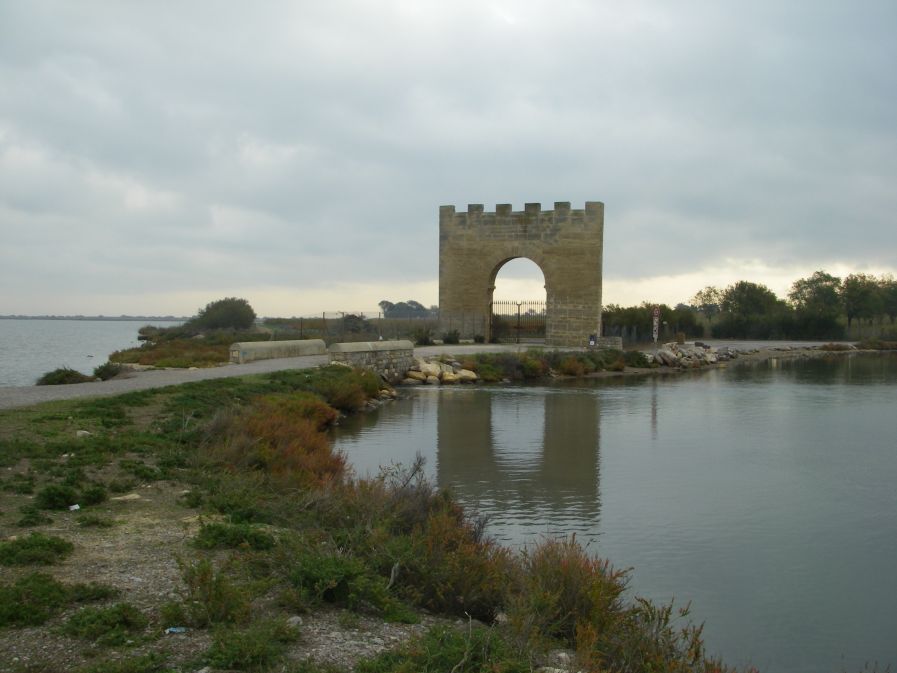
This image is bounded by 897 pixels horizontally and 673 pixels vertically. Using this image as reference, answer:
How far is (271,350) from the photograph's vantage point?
23.9m

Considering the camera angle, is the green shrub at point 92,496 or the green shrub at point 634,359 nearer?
the green shrub at point 92,496

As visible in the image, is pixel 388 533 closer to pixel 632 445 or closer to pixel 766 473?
pixel 766 473

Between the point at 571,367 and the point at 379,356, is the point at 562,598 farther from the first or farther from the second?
the point at 571,367

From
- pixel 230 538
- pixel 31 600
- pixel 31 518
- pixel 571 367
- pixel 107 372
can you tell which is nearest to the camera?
pixel 31 600

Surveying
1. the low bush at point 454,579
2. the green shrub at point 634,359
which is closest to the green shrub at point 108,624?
the low bush at point 454,579

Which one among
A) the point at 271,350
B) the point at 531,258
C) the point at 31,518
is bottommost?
the point at 31,518

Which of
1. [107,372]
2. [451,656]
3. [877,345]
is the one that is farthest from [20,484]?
[877,345]

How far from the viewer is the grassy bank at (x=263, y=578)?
167 inches

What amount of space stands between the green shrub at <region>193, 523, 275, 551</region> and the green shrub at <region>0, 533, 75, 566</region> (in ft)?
3.03

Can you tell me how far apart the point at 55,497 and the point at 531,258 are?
28.1 m

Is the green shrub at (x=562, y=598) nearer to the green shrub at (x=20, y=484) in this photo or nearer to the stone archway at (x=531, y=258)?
the green shrub at (x=20, y=484)

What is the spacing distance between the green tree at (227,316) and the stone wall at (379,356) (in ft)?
91.1

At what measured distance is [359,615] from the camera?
4.97 meters

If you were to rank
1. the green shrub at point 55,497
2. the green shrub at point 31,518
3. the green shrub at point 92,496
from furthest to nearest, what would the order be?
the green shrub at point 92,496 < the green shrub at point 55,497 < the green shrub at point 31,518
